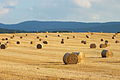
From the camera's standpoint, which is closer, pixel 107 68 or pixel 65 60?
pixel 107 68

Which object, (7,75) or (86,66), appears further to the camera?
(86,66)

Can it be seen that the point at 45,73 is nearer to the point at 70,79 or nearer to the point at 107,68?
the point at 70,79

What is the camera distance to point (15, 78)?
63.4 feet

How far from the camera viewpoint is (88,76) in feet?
66.4

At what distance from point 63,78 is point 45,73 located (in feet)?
8.24

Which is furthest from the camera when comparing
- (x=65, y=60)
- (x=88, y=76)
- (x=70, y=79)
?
(x=65, y=60)

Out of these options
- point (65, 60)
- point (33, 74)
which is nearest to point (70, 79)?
point (33, 74)

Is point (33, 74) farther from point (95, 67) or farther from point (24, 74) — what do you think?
point (95, 67)

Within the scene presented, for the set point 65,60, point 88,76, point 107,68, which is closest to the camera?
point 88,76

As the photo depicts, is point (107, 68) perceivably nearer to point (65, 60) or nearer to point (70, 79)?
point (65, 60)

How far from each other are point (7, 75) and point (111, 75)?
653 centimetres

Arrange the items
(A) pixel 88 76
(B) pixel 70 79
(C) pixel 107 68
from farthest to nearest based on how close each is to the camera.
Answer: (C) pixel 107 68 < (A) pixel 88 76 < (B) pixel 70 79

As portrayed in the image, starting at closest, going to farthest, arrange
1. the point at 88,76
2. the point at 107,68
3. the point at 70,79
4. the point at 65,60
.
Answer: the point at 70,79, the point at 88,76, the point at 107,68, the point at 65,60

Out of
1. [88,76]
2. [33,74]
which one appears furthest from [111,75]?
[33,74]
